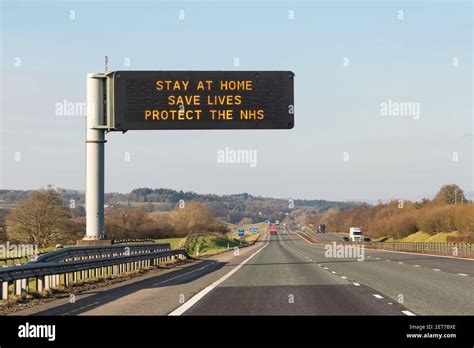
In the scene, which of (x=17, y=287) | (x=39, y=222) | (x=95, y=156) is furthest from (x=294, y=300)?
(x=39, y=222)

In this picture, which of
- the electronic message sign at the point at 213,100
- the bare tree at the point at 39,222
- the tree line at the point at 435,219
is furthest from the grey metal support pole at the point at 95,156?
the tree line at the point at 435,219

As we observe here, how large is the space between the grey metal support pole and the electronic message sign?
277 centimetres

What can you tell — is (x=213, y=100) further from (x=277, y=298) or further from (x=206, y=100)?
(x=277, y=298)

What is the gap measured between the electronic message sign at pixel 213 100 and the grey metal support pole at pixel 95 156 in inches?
109

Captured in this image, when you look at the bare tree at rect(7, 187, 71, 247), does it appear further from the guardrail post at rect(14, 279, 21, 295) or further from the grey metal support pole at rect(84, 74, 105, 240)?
the guardrail post at rect(14, 279, 21, 295)

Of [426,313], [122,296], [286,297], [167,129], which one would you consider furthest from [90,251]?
[426,313]

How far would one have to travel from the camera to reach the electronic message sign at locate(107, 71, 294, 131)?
91.8 ft

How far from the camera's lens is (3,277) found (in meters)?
16.2

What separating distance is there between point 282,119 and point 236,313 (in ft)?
51.6

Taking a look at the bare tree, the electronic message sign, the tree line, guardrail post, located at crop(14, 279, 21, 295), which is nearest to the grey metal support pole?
the electronic message sign

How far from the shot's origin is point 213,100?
28.2m

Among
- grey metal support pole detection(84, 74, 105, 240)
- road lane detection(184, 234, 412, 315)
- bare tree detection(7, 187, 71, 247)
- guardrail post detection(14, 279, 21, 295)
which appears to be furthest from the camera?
bare tree detection(7, 187, 71, 247)
